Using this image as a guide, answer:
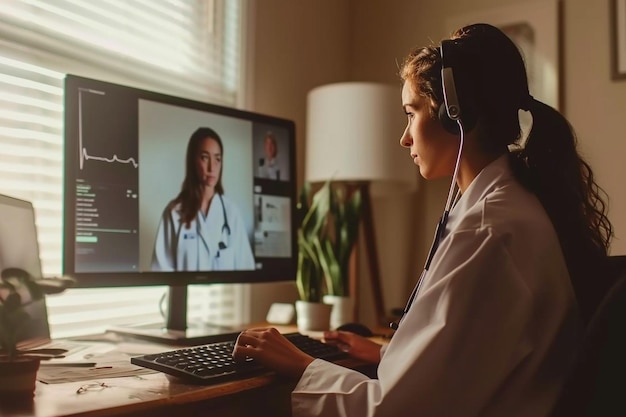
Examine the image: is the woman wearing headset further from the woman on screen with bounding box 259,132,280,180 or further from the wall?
the wall

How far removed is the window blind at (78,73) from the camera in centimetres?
148

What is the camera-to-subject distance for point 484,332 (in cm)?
92

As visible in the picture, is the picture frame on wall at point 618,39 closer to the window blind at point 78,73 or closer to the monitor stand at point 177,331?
the window blind at point 78,73

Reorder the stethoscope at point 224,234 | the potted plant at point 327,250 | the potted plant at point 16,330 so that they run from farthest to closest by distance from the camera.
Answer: the potted plant at point 327,250 → the stethoscope at point 224,234 → the potted plant at point 16,330

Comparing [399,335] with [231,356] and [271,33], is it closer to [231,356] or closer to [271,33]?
[231,356]

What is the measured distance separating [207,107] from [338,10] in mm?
1255

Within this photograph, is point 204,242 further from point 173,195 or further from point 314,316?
point 314,316

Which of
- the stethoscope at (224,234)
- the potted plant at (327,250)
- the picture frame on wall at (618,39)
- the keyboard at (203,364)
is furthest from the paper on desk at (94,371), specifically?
the picture frame on wall at (618,39)

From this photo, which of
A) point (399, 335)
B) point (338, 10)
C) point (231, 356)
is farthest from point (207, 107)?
point (338, 10)

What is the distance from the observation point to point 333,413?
100 cm

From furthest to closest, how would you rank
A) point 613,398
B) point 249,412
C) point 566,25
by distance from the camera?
point 566,25 < point 249,412 < point 613,398

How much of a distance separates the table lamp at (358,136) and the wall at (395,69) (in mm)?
67

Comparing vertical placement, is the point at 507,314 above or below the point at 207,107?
below

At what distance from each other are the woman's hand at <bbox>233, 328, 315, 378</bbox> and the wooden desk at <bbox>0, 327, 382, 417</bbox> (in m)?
0.02
